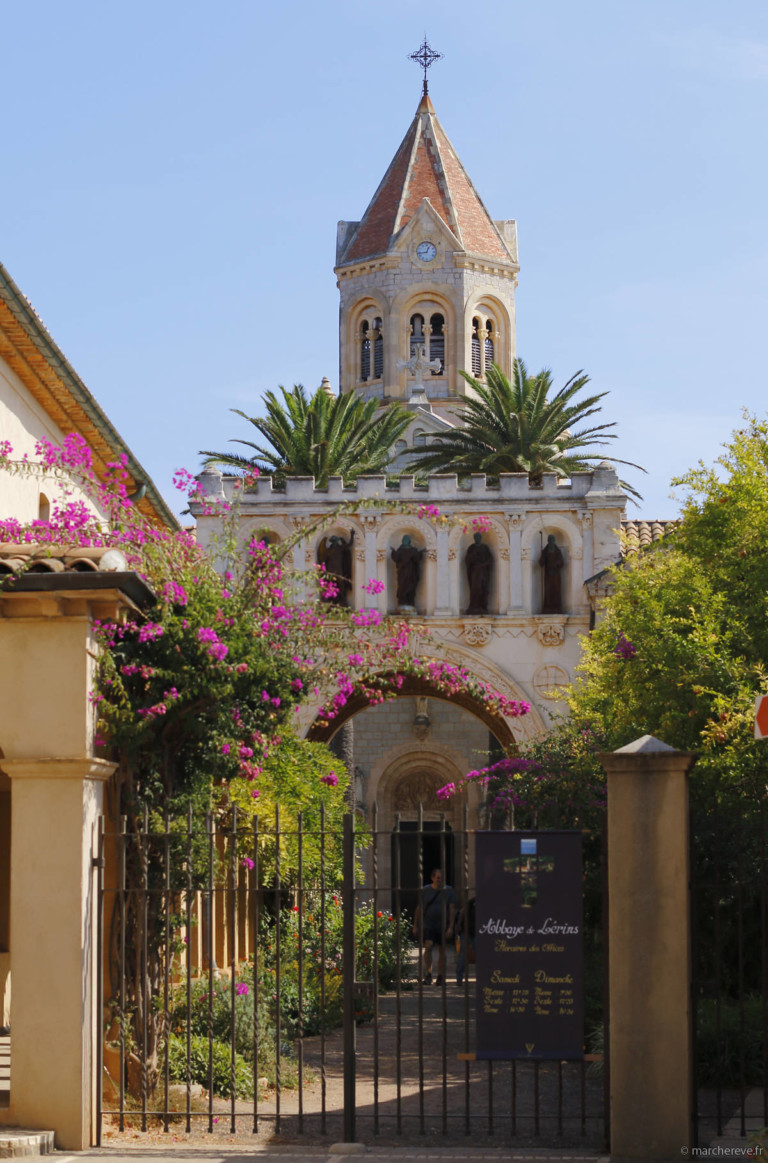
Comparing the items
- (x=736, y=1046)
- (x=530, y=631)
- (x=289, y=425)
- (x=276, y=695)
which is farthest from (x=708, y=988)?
(x=289, y=425)

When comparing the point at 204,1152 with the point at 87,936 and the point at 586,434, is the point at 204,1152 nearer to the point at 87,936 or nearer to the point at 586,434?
the point at 87,936

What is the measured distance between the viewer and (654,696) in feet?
53.2

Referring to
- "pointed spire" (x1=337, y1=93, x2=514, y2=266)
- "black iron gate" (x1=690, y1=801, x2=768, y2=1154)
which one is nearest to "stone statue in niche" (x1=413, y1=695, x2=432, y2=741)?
"pointed spire" (x1=337, y1=93, x2=514, y2=266)

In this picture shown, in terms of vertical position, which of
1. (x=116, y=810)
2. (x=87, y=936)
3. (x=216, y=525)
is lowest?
(x=87, y=936)

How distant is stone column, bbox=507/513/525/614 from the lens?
1353 inches

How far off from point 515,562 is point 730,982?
64.5 ft

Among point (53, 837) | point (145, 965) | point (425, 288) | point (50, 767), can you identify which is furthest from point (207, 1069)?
point (425, 288)

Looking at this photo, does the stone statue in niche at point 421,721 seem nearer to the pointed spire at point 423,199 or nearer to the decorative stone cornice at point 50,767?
the pointed spire at point 423,199

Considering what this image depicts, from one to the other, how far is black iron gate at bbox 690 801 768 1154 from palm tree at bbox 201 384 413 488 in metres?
21.7

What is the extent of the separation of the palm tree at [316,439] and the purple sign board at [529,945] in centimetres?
2606

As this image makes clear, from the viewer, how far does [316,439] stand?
120ft

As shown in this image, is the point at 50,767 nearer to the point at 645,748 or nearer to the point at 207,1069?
the point at 207,1069

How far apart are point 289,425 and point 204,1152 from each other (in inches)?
1129

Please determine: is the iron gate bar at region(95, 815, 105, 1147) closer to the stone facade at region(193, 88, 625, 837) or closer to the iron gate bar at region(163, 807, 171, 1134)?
the iron gate bar at region(163, 807, 171, 1134)
